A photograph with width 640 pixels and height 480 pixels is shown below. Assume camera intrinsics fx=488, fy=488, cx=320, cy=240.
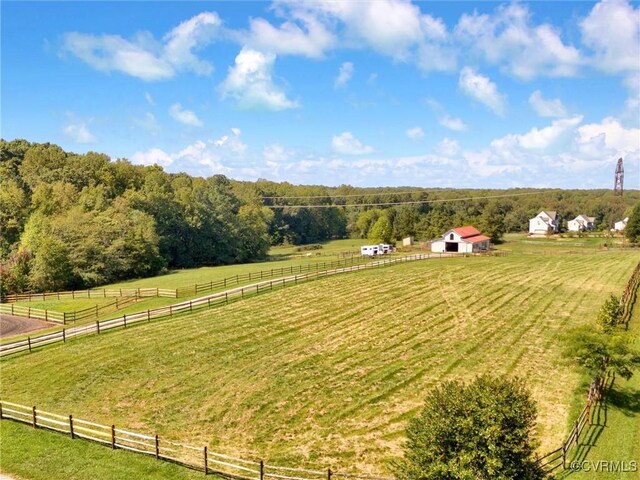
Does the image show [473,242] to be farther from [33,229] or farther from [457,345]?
[33,229]

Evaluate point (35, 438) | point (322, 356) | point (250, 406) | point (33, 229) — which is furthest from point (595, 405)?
point (33, 229)

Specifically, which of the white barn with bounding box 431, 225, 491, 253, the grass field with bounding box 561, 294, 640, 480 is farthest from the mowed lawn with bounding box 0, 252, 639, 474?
the white barn with bounding box 431, 225, 491, 253

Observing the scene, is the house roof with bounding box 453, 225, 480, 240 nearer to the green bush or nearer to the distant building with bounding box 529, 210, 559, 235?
the distant building with bounding box 529, 210, 559, 235

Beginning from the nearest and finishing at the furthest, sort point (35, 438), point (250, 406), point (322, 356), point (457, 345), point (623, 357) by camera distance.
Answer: point (35, 438) < point (250, 406) < point (623, 357) < point (322, 356) < point (457, 345)

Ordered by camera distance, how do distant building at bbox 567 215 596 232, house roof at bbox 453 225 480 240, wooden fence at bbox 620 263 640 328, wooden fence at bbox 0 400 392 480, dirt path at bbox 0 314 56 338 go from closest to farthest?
1. wooden fence at bbox 0 400 392 480
2. dirt path at bbox 0 314 56 338
3. wooden fence at bbox 620 263 640 328
4. house roof at bbox 453 225 480 240
5. distant building at bbox 567 215 596 232

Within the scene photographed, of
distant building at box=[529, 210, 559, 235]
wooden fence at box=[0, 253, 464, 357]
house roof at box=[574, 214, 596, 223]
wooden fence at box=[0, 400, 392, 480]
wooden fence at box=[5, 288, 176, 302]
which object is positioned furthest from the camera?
house roof at box=[574, 214, 596, 223]

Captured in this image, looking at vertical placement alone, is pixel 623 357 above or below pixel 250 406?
above

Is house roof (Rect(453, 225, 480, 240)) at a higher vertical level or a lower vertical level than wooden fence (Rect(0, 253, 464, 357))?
higher
